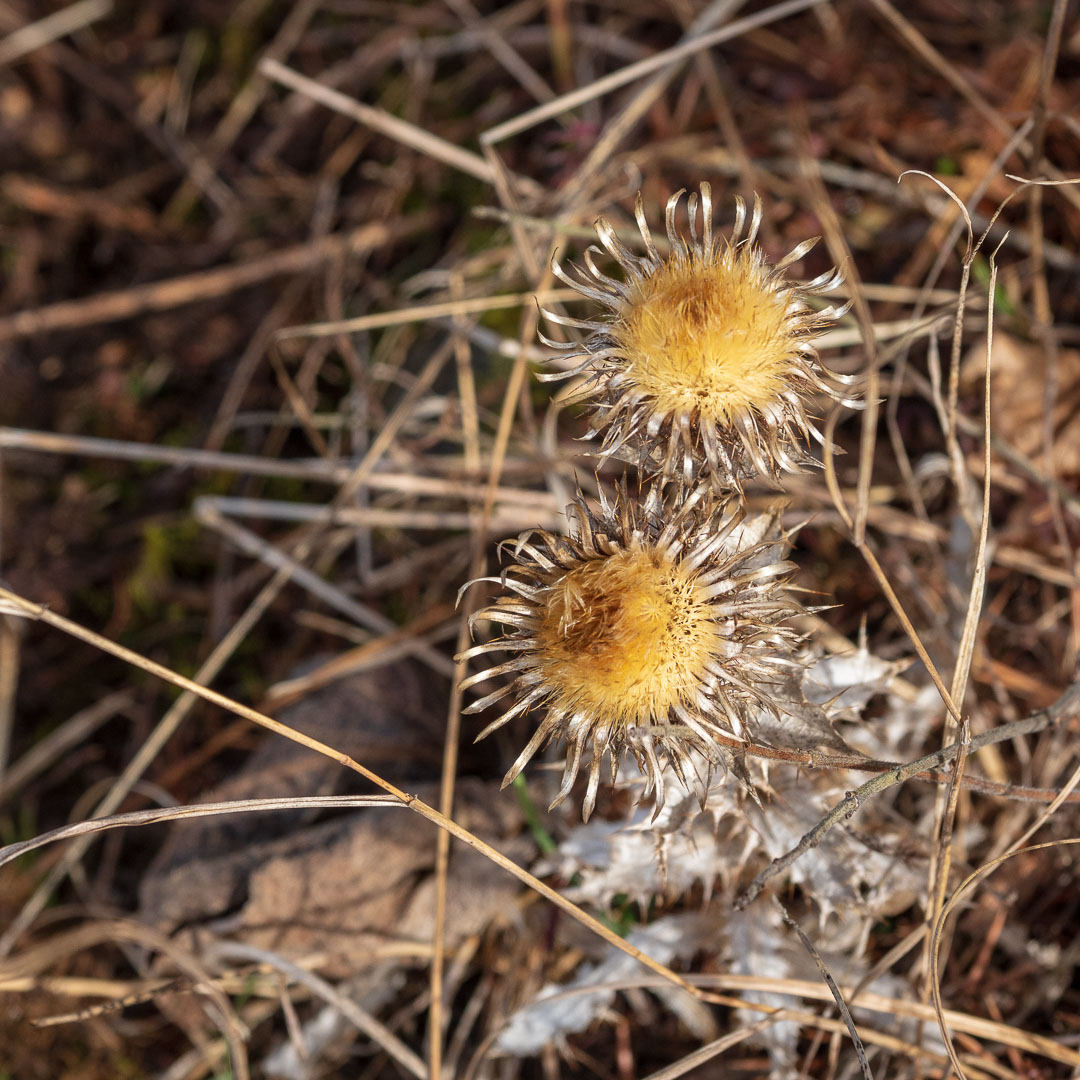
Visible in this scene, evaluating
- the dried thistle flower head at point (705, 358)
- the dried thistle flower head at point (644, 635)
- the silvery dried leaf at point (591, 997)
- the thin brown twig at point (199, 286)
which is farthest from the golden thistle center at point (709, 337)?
the thin brown twig at point (199, 286)

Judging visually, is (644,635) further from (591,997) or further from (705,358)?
(591,997)

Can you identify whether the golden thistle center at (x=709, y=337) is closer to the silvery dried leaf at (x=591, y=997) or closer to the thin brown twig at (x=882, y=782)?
the thin brown twig at (x=882, y=782)

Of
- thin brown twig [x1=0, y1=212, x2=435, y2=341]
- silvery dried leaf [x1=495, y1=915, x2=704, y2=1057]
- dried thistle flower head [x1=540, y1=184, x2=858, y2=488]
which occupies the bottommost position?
silvery dried leaf [x1=495, y1=915, x2=704, y2=1057]

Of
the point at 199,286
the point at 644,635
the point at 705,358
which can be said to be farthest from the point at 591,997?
the point at 199,286

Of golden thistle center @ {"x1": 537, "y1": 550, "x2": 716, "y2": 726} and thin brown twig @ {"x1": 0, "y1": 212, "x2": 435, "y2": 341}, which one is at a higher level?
thin brown twig @ {"x1": 0, "y1": 212, "x2": 435, "y2": 341}

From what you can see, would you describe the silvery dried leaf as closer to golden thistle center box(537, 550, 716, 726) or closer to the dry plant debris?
the dry plant debris

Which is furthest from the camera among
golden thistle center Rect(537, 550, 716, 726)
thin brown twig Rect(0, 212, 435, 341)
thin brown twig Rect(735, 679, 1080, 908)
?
thin brown twig Rect(0, 212, 435, 341)

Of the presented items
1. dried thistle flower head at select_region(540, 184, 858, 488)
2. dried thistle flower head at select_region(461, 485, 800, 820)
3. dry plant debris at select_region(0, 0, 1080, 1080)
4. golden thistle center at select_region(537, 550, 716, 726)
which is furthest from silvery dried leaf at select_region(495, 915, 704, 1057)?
dried thistle flower head at select_region(540, 184, 858, 488)

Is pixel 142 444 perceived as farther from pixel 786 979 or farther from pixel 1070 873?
pixel 1070 873

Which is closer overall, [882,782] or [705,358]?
[705,358]
